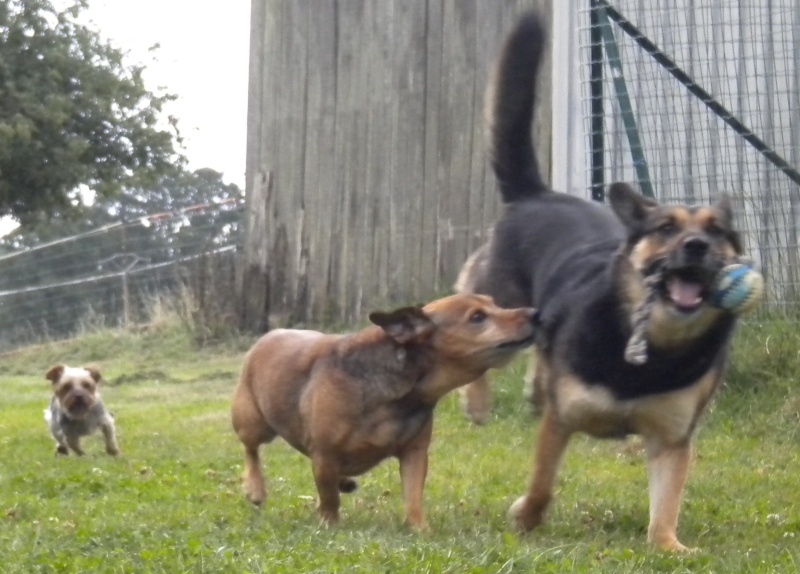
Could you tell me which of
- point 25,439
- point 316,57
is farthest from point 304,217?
point 25,439

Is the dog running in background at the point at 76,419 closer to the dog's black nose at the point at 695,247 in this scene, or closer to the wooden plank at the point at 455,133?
the wooden plank at the point at 455,133

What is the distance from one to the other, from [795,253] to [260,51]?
7.19m

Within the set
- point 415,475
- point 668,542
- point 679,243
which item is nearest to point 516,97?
point 679,243

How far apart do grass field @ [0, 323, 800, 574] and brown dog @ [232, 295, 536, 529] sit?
0.92ft

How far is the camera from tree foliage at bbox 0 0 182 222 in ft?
59.8

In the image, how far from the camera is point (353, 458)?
5891 millimetres

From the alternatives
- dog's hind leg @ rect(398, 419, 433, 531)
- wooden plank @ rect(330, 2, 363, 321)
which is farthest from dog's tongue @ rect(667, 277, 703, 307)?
wooden plank @ rect(330, 2, 363, 321)

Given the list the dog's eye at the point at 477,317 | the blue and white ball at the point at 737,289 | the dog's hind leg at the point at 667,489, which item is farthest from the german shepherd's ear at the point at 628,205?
the dog's hind leg at the point at 667,489

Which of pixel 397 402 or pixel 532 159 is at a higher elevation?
pixel 532 159

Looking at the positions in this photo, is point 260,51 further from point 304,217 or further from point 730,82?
point 730,82

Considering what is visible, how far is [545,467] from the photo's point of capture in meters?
5.75

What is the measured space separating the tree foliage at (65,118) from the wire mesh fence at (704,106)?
10.2 meters

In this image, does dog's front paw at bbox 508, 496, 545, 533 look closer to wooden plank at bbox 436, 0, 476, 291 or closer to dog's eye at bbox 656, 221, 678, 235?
dog's eye at bbox 656, 221, 678, 235

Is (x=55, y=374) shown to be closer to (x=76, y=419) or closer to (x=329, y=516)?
(x=76, y=419)
